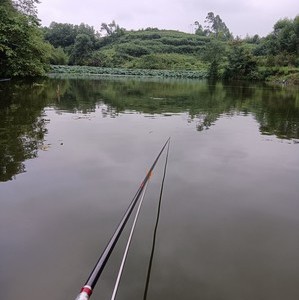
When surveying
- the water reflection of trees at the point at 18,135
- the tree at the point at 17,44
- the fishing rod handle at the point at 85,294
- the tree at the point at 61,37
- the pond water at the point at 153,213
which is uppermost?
the tree at the point at 61,37

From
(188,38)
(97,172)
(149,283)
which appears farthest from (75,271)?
(188,38)

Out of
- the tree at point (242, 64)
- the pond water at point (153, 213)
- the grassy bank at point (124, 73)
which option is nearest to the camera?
the pond water at point (153, 213)

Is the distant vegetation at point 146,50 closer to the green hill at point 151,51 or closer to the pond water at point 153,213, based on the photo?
the green hill at point 151,51

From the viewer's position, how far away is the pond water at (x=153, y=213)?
3.08 meters

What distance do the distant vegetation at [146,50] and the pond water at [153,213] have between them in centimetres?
1935

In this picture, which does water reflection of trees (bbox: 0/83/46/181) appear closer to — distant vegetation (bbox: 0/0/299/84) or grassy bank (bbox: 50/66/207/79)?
distant vegetation (bbox: 0/0/299/84)

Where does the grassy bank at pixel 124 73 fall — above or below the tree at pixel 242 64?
below

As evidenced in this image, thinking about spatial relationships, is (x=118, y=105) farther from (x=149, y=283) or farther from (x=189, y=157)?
(x=149, y=283)

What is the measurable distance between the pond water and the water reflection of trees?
0.12 feet

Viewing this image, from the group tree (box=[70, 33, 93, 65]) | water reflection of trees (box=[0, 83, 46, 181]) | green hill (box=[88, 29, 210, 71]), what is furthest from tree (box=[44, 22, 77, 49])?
water reflection of trees (box=[0, 83, 46, 181])

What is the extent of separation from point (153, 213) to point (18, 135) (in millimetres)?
5279

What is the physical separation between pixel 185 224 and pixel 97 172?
226 centimetres

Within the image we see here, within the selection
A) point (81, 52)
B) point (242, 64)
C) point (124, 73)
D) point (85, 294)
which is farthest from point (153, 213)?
Result: point (81, 52)

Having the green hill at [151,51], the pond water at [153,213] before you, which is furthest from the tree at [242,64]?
the pond water at [153,213]
